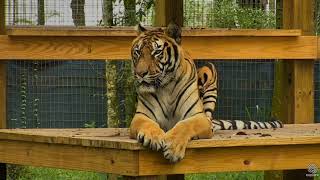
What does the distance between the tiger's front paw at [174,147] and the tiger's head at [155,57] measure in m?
0.33

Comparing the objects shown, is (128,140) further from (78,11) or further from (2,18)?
(78,11)

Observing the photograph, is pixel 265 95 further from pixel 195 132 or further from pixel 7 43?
pixel 195 132

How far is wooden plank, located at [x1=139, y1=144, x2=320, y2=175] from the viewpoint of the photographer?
330cm

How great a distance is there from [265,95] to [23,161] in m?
3.99

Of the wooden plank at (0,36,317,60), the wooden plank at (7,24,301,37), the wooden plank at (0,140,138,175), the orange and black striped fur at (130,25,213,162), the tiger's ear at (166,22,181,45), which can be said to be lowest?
the wooden plank at (0,140,138,175)

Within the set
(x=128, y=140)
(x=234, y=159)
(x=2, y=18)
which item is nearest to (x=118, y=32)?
(x=2, y=18)

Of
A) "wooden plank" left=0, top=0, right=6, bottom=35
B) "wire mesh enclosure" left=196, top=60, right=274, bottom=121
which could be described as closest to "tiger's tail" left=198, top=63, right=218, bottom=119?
"wooden plank" left=0, top=0, right=6, bottom=35

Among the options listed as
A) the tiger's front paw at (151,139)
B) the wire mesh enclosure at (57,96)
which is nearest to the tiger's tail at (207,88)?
the tiger's front paw at (151,139)

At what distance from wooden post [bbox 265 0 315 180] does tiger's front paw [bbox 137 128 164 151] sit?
6.31ft

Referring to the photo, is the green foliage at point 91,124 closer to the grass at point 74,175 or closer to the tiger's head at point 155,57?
the grass at point 74,175

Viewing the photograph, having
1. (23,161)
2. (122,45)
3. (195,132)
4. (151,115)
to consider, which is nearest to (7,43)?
(122,45)

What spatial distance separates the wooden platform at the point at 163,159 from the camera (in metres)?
3.30

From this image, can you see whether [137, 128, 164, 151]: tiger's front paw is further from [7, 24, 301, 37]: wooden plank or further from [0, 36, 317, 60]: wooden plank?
[0, 36, 317, 60]: wooden plank

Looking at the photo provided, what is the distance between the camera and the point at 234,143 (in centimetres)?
343
